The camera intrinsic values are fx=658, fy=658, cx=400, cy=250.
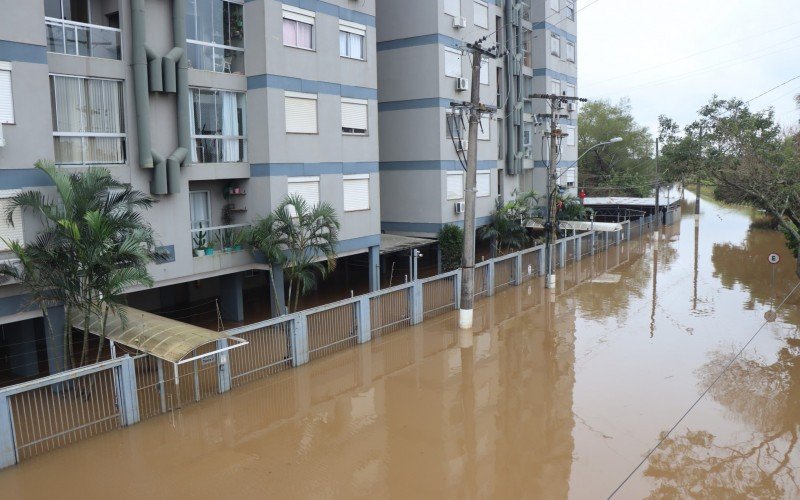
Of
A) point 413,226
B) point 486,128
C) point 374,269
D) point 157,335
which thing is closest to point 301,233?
point 374,269

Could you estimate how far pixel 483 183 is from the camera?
2989 cm

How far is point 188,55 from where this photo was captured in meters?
17.8

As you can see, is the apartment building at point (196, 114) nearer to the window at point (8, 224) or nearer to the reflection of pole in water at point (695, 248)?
the window at point (8, 224)

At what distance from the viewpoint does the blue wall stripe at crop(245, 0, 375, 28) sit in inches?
783

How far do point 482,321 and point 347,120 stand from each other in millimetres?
7965

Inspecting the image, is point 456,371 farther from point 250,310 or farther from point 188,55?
point 188,55

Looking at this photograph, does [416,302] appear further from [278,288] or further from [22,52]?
[22,52]

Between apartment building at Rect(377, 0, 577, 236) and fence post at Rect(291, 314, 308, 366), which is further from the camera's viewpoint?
apartment building at Rect(377, 0, 577, 236)

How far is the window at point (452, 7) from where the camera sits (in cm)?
2631

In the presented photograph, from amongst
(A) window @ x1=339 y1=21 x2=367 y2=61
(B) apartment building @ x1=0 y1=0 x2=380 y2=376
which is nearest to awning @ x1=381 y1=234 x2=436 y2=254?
(B) apartment building @ x1=0 y1=0 x2=380 y2=376

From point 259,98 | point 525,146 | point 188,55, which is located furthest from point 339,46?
point 525,146

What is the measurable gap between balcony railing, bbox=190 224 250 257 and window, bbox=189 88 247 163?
194 centimetres

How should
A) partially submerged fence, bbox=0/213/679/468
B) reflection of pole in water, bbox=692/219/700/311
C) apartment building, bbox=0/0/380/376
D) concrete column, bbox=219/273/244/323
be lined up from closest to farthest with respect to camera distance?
partially submerged fence, bbox=0/213/679/468, apartment building, bbox=0/0/380/376, concrete column, bbox=219/273/244/323, reflection of pole in water, bbox=692/219/700/311

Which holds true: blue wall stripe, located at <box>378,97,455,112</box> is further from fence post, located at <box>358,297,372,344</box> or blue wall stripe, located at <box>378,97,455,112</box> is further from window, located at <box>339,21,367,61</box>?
fence post, located at <box>358,297,372,344</box>
